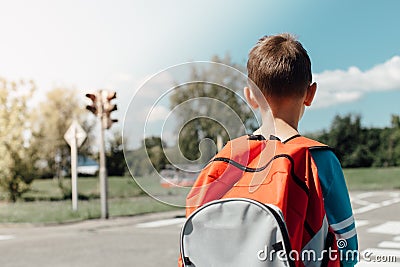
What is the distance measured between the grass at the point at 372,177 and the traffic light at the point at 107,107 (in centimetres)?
1741

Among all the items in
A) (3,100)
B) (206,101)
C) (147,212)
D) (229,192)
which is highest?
(3,100)

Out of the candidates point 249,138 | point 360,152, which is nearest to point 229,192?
point 249,138

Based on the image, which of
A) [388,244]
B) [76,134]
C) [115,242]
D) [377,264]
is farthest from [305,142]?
[76,134]

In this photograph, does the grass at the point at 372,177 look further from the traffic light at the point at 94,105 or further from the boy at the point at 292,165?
the boy at the point at 292,165

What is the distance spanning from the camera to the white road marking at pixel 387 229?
9.20m

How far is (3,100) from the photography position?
17.5 metres

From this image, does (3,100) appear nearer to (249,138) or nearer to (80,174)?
(80,174)

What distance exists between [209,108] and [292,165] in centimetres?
28

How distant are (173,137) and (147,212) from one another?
40.0ft

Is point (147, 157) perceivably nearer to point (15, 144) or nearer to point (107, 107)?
point (107, 107)

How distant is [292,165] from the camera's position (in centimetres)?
137

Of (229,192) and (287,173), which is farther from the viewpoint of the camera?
(229,192)

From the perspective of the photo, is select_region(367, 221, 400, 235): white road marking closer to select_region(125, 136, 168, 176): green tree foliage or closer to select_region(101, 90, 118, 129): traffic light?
select_region(101, 90, 118, 129): traffic light

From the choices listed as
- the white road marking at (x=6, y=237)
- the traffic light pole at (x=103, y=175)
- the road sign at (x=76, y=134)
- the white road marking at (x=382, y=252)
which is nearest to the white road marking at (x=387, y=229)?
the white road marking at (x=382, y=252)
